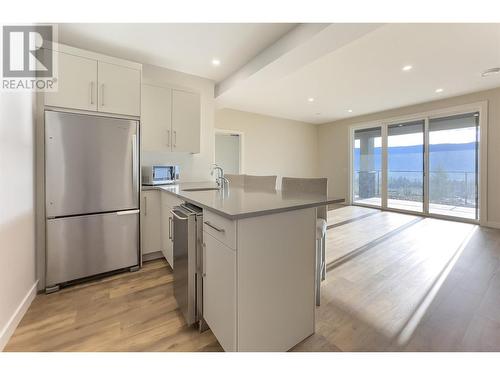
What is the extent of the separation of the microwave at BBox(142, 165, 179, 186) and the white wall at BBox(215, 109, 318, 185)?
278cm

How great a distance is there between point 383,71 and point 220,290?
12.8ft

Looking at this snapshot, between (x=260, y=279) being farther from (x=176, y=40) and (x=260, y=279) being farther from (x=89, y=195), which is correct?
(x=176, y=40)

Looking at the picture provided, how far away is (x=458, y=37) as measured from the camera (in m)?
2.52

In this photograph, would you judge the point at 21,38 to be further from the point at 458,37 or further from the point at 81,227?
the point at 458,37

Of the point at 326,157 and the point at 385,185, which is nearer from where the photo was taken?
the point at 385,185

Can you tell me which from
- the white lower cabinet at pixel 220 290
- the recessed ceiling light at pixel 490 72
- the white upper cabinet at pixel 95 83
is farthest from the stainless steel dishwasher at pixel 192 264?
the recessed ceiling light at pixel 490 72

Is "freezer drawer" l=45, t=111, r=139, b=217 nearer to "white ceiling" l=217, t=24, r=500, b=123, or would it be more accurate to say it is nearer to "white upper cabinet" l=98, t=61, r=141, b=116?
"white upper cabinet" l=98, t=61, r=141, b=116

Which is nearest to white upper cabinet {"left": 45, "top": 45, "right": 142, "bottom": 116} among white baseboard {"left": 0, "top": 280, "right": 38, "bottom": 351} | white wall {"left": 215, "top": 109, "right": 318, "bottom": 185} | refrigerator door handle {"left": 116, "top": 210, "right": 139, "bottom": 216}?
refrigerator door handle {"left": 116, "top": 210, "right": 139, "bottom": 216}

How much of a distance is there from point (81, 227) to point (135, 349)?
53.3 inches

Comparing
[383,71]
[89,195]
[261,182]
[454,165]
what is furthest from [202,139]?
[454,165]

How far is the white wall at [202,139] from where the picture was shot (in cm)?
322

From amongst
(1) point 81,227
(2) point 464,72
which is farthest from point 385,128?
(1) point 81,227

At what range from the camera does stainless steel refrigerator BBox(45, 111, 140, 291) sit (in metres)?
2.03

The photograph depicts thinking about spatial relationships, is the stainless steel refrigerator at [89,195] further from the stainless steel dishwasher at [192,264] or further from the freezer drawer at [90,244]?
the stainless steel dishwasher at [192,264]
